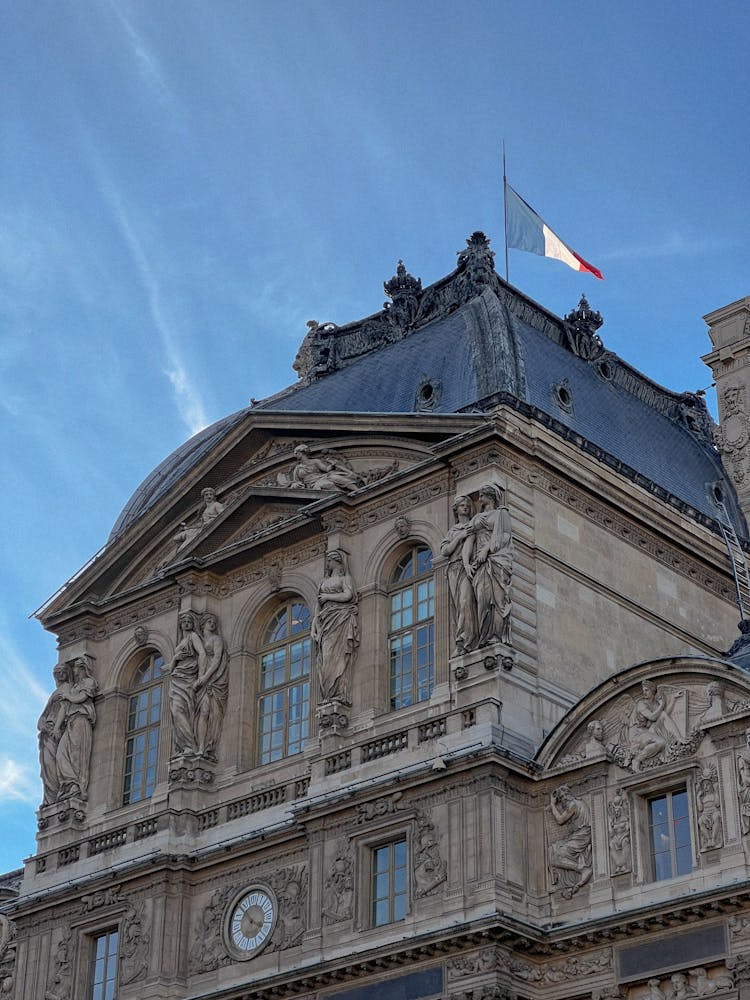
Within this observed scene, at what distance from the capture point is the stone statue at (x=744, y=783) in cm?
3200

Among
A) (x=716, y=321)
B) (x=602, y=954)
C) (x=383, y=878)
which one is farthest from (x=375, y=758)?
(x=716, y=321)

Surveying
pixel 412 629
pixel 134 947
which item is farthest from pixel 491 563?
pixel 134 947

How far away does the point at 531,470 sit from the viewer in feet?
127

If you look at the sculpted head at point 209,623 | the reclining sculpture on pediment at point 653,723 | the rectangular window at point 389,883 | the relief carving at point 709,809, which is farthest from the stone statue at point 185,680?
the relief carving at point 709,809

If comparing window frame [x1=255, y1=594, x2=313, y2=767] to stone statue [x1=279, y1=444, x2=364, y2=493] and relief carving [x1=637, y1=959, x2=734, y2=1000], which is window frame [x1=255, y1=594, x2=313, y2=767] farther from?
relief carving [x1=637, y1=959, x2=734, y2=1000]

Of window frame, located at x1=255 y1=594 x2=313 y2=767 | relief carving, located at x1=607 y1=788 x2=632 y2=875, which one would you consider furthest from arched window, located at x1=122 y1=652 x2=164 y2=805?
relief carving, located at x1=607 y1=788 x2=632 y2=875

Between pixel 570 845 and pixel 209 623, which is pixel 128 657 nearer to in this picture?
pixel 209 623

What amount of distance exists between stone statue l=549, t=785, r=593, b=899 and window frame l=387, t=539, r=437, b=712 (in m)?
3.86

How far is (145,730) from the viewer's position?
4222cm

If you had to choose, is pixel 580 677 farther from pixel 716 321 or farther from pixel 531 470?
pixel 716 321

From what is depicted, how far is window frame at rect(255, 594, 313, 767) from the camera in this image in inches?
1555

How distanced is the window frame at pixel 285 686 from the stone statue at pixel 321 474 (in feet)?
7.89

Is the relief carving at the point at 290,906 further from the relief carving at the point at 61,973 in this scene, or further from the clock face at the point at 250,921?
the relief carving at the point at 61,973

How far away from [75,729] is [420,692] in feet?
29.8
